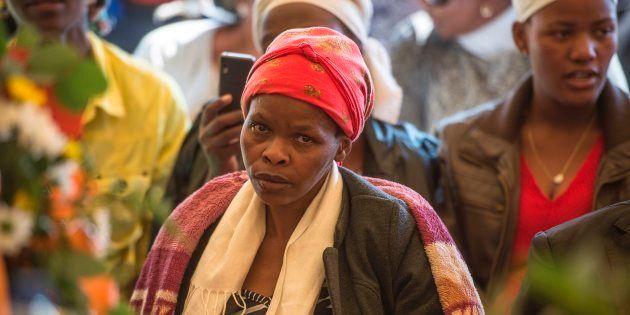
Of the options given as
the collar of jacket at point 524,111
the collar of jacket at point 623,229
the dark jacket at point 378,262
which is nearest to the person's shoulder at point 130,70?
the collar of jacket at point 524,111

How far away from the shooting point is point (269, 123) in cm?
205

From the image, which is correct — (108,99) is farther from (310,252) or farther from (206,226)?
(310,252)

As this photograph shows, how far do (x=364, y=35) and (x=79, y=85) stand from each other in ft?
6.07

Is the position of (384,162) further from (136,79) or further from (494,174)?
(136,79)

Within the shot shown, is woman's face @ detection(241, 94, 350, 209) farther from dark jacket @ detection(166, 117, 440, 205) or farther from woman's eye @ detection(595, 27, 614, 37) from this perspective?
woman's eye @ detection(595, 27, 614, 37)

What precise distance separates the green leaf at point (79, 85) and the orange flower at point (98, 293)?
20 cm

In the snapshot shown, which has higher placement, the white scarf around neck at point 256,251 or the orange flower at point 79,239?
the orange flower at point 79,239

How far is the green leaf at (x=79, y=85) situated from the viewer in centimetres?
121

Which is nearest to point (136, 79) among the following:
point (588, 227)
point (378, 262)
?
point (378, 262)

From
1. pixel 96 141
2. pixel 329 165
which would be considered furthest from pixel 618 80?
pixel 96 141

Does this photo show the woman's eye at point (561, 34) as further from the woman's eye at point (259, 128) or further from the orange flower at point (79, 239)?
the orange flower at point (79, 239)

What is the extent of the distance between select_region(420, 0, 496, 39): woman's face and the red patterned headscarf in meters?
1.72

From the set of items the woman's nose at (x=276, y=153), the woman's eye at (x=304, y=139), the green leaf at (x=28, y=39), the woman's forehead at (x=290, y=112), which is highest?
the green leaf at (x=28, y=39)

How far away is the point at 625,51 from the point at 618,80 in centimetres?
50
